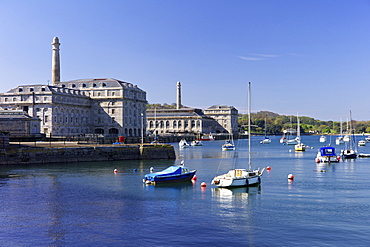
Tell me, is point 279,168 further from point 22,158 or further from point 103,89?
point 103,89

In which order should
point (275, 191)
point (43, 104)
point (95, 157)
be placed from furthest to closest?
point (43, 104) < point (95, 157) < point (275, 191)

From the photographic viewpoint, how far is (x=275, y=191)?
42.9 m

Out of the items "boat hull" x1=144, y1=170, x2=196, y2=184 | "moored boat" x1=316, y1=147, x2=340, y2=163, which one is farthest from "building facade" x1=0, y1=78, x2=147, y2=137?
"boat hull" x1=144, y1=170, x2=196, y2=184

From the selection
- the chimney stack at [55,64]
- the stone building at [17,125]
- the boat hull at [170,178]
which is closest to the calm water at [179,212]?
the boat hull at [170,178]

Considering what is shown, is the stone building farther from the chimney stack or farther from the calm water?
the chimney stack

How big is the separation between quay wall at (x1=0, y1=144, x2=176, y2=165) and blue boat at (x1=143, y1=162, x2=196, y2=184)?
25.0 m

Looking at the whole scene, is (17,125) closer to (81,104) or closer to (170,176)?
(81,104)

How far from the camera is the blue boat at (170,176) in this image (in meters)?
46.7

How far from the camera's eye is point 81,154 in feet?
231

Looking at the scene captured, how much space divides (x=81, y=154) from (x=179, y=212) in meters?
40.2

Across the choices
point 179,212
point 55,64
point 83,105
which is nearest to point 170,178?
point 179,212

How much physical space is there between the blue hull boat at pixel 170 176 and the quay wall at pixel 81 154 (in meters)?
25.0

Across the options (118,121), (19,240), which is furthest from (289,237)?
(118,121)

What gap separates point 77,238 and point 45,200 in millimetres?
12549
